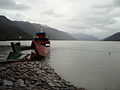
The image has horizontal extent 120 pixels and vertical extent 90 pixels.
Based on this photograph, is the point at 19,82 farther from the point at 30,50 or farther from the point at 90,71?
the point at 30,50

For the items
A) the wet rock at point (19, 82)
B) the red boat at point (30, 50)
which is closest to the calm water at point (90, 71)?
the red boat at point (30, 50)

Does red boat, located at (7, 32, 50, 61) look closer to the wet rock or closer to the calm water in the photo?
the calm water

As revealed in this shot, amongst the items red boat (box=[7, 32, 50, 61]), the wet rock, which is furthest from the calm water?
the wet rock

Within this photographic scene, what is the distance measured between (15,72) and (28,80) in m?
2.41

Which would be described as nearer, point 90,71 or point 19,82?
point 19,82

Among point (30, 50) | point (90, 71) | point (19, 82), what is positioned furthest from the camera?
point (30, 50)

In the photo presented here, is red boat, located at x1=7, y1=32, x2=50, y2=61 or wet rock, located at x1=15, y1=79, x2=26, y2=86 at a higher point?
red boat, located at x1=7, y1=32, x2=50, y2=61

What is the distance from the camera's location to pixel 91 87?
16.9m

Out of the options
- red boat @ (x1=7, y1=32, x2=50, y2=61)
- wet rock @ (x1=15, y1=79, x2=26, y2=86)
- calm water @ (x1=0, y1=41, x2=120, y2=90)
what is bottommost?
calm water @ (x1=0, y1=41, x2=120, y2=90)

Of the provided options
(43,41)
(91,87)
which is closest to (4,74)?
(91,87)

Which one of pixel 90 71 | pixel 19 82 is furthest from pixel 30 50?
pixel 19 82

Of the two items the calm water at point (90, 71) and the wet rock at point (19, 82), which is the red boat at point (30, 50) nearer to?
the calm water at point (90, 71)

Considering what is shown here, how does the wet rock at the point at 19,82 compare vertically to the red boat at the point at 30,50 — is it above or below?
below

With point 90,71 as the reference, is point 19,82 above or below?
above
